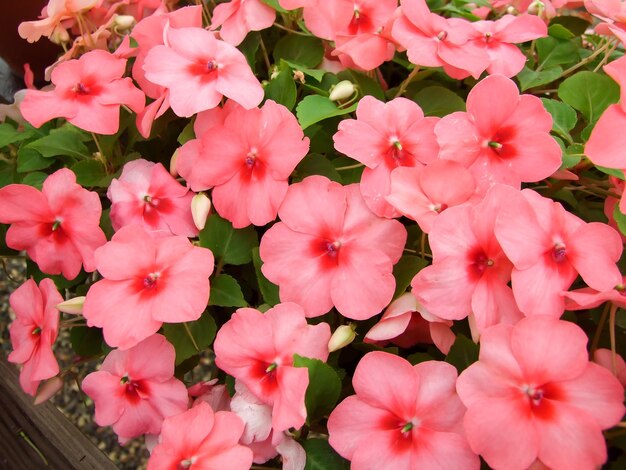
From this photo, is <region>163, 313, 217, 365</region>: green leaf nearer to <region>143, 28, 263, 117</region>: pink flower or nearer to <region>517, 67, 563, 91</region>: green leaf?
<region>143, 28, 263, 117</region>: pink flower

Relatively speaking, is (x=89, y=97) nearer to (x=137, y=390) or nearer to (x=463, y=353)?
(x=137, y=390)

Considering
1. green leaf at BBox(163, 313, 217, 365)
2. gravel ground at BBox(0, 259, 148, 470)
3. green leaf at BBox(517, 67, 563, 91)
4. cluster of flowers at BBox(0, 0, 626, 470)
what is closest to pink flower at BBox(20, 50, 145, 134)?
cluster of flowers at BBox(0, 0, 626, 470)

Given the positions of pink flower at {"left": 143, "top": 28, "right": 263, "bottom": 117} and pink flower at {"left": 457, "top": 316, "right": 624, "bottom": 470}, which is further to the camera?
pink flower at {"left": 143, "top": 28, "right": 263, "bottom": 117}

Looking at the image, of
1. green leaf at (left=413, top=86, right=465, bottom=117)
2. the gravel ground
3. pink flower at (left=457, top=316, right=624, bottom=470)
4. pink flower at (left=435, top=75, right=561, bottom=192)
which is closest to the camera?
pink flower at (left=457, top=316, right=624, bottom=470)

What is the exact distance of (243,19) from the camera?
622 mm

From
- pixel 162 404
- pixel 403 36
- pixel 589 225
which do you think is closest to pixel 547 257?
pixel 589 225

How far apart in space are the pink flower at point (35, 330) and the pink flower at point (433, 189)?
341 millimetres

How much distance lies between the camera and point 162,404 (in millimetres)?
558

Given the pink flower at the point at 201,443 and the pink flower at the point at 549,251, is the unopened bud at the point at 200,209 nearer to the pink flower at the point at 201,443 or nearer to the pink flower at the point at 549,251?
the pink flower at the point at 201,443

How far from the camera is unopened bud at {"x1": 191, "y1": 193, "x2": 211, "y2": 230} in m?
0.56

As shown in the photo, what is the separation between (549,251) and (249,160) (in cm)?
27

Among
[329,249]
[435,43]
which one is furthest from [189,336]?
[435,43]

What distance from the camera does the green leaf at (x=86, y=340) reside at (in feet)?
2.23

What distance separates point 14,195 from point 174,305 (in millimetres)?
219
